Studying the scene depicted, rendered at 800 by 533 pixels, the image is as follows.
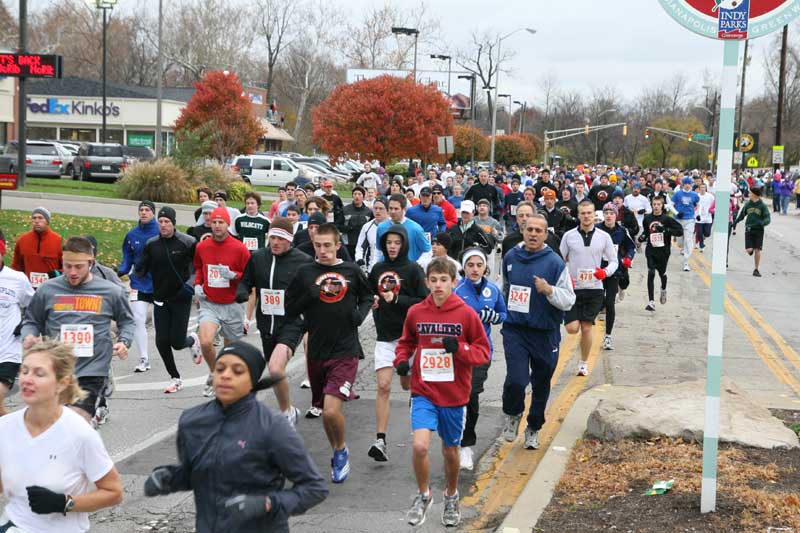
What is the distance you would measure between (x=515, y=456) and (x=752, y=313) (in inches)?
395

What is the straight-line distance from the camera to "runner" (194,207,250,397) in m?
9.95

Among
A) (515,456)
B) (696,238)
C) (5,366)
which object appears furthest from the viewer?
(696,238)

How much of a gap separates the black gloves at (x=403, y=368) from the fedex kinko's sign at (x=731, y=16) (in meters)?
2.80

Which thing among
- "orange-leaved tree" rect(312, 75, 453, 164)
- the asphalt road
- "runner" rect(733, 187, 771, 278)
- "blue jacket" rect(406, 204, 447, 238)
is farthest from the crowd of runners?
"orange-leaved tree" rect(312, 75, 453, 164)

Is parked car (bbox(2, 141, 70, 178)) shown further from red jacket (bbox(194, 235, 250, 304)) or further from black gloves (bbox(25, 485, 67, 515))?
black gloves (bbox(25, 485, 67, 515))

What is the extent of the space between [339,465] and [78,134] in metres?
64.4

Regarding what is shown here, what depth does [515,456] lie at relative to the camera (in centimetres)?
854

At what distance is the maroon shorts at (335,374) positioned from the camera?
7.77m

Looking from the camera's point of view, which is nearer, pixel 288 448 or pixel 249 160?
pixel 288 448

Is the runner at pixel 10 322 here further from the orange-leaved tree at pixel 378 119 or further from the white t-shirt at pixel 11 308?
the orange-leaved tree at pixel 378 119

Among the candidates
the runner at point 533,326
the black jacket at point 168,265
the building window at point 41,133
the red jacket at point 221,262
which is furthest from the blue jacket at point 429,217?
the building window at point 41,133

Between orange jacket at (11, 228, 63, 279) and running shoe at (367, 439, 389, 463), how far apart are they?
13.9 ft

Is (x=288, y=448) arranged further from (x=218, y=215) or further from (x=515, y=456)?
(x=218, y=215)

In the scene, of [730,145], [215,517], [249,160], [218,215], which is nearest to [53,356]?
[215,517]
